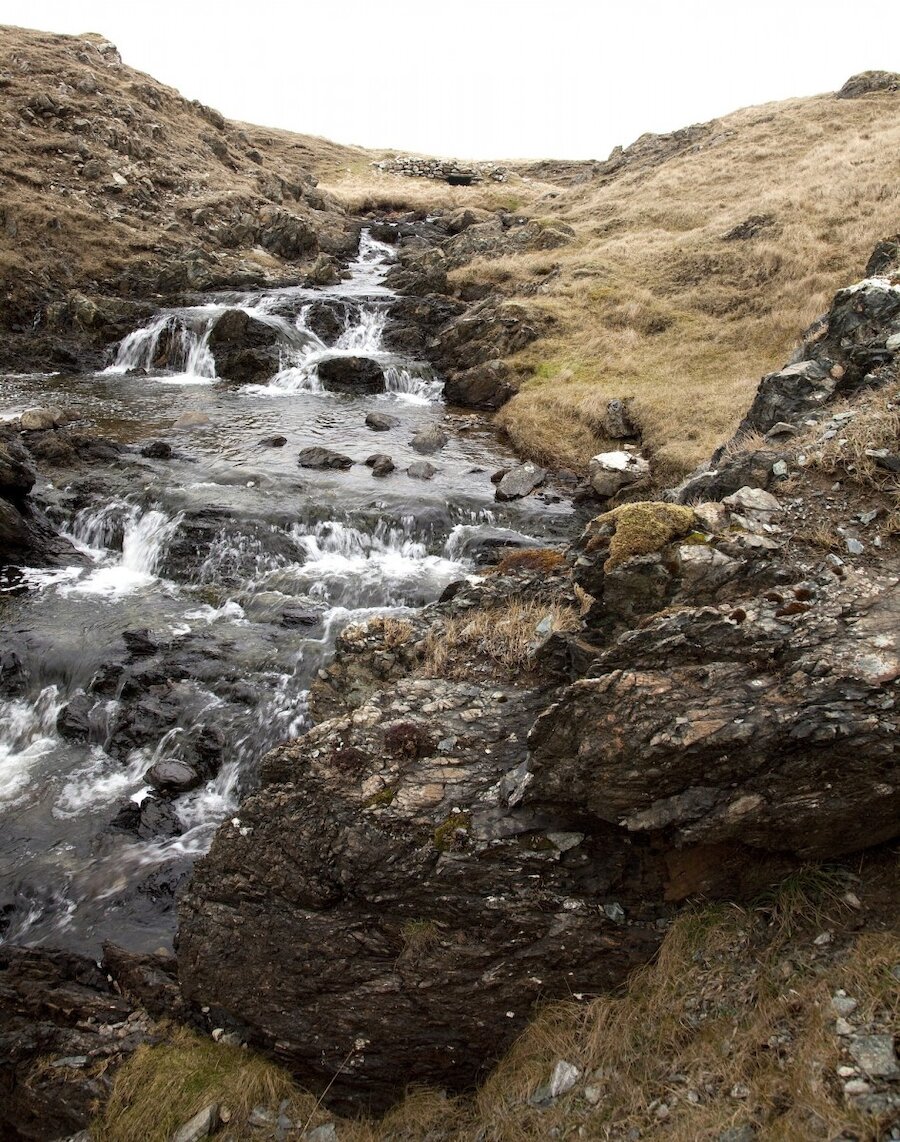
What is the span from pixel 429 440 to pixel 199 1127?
20839mm

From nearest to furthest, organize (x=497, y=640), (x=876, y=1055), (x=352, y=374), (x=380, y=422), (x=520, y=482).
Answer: (x=876, y=1055)
(x=497, y=640)
(x=520, y=482)
(x=380, y=422)
(x=352, y=374)

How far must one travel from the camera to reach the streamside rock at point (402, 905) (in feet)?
20.7

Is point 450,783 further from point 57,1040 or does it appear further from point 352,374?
point 352,374

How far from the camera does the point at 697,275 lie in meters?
33.8

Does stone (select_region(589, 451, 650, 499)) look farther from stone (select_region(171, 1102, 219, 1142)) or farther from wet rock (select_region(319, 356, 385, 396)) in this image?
stone (select_region(171, 1102, 219, 1142))

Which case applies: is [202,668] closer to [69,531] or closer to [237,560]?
[237,560]

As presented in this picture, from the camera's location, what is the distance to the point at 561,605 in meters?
9.28

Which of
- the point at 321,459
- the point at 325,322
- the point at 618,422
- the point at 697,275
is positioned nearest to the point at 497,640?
the point at 321,459

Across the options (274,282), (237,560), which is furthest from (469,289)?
(237,560)

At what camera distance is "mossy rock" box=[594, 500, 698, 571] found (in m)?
7.66

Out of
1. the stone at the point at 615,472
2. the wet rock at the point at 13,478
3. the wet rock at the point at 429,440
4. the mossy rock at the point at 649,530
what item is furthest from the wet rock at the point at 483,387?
the mossy rock at the point at 649,530

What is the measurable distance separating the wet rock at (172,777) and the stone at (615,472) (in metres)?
13.6

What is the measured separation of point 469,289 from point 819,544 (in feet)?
119

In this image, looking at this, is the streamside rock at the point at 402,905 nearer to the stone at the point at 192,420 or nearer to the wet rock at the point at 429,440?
the wet rock at the point at 429,440
